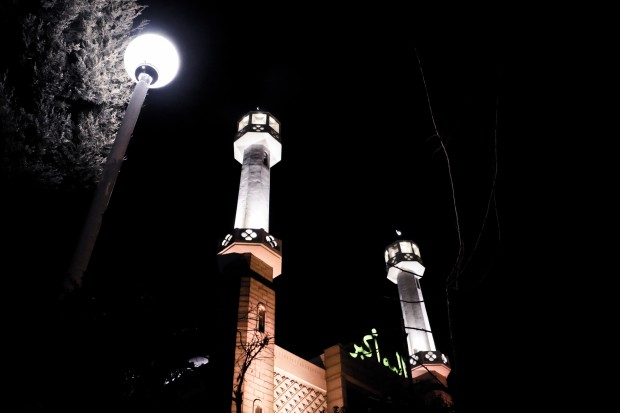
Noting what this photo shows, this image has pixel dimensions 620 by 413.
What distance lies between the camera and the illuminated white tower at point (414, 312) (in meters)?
23.5

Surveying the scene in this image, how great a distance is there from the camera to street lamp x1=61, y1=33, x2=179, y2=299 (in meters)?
5.59

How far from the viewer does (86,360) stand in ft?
19.3

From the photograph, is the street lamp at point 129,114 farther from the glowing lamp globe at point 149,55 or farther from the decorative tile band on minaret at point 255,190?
the decorative tile band on minaret at point 255,190

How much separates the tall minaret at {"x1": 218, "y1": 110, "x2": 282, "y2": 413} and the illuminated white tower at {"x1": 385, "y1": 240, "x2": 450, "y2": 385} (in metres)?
8.24

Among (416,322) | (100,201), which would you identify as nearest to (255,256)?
(100,201)

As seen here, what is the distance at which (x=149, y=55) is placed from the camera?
7477mm

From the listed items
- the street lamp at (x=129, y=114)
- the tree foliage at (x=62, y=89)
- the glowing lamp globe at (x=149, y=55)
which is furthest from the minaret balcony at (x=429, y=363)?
the glowing lamp globe at (x=149, y=55)

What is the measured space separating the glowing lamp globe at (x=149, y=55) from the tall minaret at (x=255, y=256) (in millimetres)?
7177

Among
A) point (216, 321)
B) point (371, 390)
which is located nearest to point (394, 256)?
point (371, 390)

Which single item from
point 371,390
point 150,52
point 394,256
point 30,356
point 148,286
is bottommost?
point 30,356

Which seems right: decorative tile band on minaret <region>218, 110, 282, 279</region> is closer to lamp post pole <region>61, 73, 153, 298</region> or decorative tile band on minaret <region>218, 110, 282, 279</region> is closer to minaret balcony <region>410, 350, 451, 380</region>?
lamp post pole <region>61, 73, 153, 298</region>

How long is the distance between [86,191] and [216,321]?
5.71 metres

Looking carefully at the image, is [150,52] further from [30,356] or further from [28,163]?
[30,356]

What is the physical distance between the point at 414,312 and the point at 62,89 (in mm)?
22508
